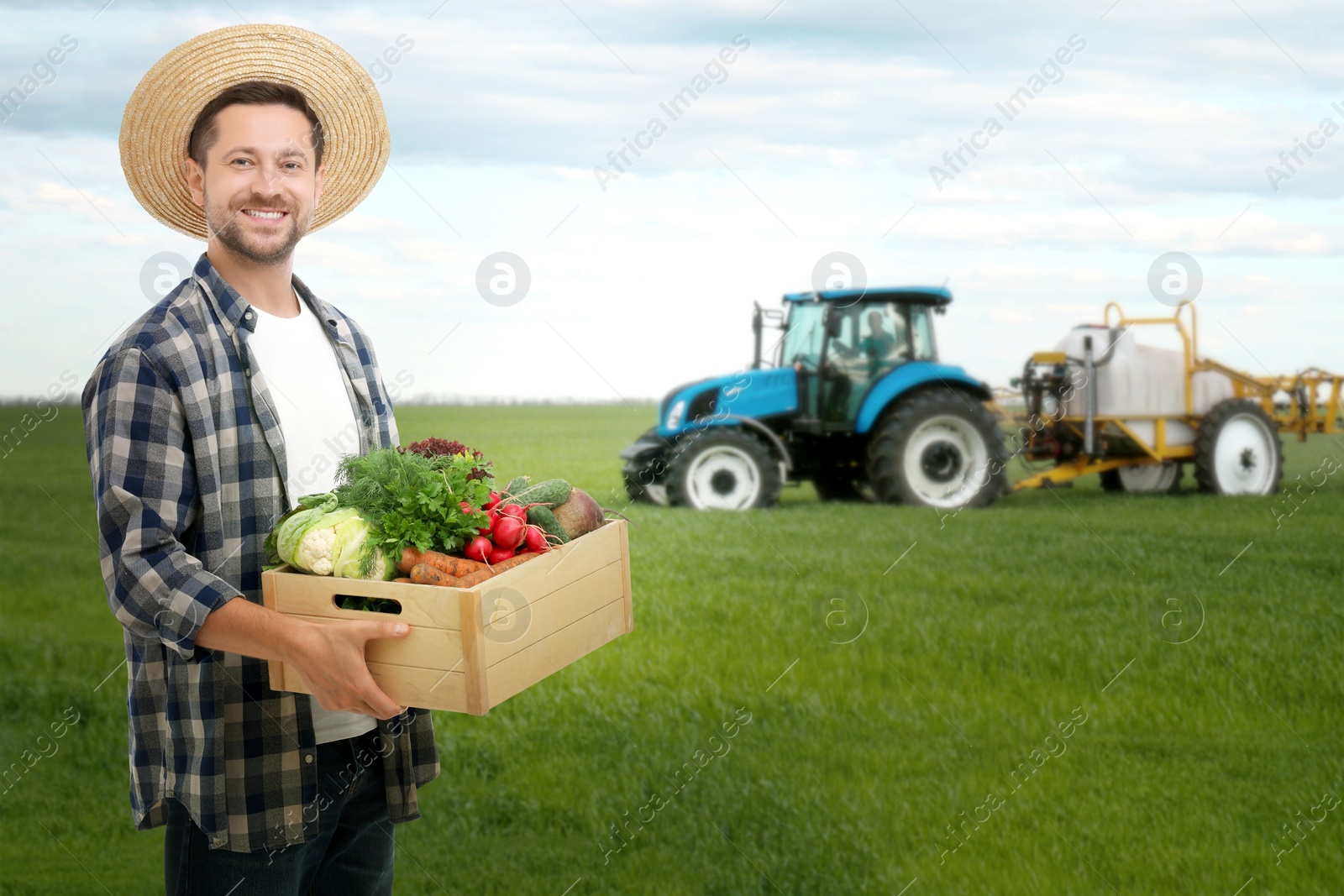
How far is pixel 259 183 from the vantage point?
83.9 inches

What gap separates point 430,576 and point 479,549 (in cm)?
11

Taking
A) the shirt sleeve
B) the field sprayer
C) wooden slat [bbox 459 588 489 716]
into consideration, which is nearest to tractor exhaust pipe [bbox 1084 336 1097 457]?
the field sprayer

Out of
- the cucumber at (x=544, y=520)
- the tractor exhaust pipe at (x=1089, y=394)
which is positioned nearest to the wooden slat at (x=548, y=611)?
the cucumber at (x=544, y=520)

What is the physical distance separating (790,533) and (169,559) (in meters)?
8.02

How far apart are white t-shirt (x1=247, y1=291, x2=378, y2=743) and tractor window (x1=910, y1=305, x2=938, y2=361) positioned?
976 cm

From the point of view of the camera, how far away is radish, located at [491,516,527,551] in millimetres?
2075

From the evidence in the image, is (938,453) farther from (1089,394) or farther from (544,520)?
(544,520)

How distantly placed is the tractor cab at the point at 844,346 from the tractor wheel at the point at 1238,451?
138 inches

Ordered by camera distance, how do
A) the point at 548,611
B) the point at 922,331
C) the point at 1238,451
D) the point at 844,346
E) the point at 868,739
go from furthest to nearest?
the point at 1238,451
the point at 922,331
the point at 844,346
the point at 868,739
the point at 548,611

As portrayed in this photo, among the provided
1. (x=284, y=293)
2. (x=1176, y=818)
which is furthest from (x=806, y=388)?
(x=284, y=293)

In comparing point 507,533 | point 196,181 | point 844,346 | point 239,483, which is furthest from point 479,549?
point 844,346

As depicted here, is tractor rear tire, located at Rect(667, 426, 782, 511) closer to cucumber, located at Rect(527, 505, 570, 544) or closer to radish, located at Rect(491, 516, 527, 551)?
cucumber, located at Rect(527, 505, 570, 544)

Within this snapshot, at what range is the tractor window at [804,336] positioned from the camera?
11.3 m

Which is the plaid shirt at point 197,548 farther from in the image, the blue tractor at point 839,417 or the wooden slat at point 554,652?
the blue tractor at point 839,417
